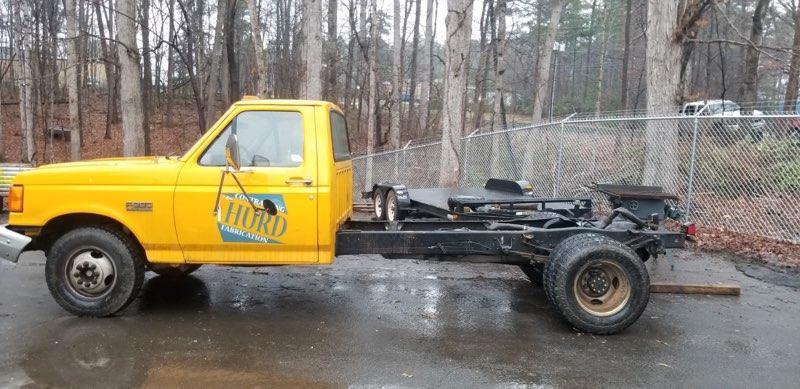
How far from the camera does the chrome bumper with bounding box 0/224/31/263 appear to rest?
16.5ft

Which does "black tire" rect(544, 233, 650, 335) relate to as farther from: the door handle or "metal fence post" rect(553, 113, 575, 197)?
"metal fence post" rect(553, 113, 575, 197)

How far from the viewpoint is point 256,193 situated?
197 inches

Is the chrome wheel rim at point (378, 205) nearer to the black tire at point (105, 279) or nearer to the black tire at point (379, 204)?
the black tire at point (379, 204)

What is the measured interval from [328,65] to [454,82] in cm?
1563

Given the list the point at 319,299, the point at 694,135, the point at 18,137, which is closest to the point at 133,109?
the point at 319,299

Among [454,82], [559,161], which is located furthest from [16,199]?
[559,161]

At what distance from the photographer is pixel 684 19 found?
36.0 feet

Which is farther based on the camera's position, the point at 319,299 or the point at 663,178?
the point at 663,178

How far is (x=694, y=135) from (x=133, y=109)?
37.3ft

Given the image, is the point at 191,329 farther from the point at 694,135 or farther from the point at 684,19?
the point at 684,19

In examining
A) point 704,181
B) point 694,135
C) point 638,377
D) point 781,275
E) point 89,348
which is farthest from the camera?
point 704,181

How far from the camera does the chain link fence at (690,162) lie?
928 centimetres

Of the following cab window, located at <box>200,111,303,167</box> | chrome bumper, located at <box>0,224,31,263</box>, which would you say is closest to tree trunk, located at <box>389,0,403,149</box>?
cab window, located at <box>200,111,303,167</box>

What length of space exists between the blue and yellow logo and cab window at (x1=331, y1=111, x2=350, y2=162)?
76cm
